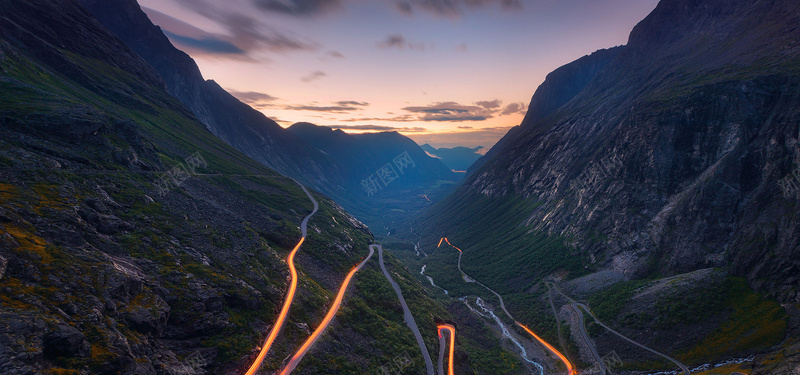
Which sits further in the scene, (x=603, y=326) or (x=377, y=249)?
(x=377, y=249)

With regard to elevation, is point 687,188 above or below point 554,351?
above

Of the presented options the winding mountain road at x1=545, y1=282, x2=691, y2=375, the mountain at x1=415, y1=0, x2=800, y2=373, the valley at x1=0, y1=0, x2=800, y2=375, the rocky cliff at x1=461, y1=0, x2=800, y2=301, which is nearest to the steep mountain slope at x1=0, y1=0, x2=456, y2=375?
the valley at x1=0, y1=0, x2=800, y2=375

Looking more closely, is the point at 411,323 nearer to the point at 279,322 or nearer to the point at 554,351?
the point at 279,322

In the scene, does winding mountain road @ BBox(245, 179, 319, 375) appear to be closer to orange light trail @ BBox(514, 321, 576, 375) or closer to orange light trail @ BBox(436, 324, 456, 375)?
orange light trail @ BBox(436, 324, 456, 375)

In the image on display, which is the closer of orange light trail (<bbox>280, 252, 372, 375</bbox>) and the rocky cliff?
orange light trail (<bbox>280, 252, 372, 375</bbox>)

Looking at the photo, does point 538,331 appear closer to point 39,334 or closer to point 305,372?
point 305,372

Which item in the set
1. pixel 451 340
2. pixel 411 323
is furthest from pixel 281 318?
pixel 451 340

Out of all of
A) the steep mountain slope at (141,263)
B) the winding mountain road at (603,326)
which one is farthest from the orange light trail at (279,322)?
the winding mountain road at (603,326)
